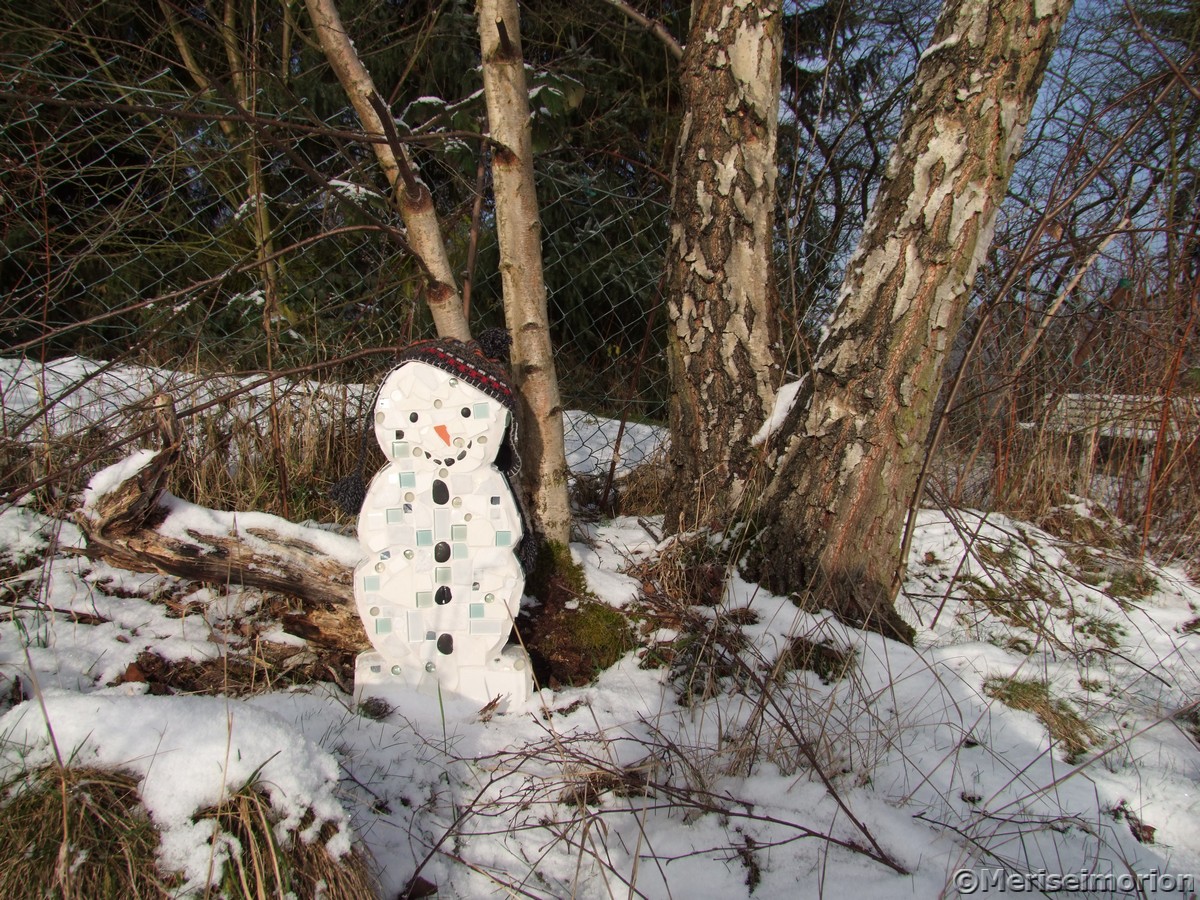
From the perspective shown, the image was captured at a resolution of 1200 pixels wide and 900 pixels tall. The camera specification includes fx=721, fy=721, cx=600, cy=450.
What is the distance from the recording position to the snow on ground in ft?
4.22

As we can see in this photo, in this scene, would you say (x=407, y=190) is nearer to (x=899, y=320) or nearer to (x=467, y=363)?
(x=467, y=363)

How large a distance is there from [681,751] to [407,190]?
1650 millimetres

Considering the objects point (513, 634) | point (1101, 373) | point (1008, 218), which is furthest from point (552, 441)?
point (1101, 373)

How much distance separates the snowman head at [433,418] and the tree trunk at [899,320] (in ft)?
3.05

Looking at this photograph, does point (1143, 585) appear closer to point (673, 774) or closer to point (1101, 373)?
point (1101, 373)

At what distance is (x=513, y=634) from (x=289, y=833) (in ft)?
2.95

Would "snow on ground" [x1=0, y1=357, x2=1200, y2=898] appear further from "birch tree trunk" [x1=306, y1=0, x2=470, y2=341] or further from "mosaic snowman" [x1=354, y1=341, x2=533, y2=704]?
"birch tree trunk" [x1=306, y1=0, x2=470, y2=341]

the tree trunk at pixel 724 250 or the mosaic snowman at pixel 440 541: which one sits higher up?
the tree trunk at pixel 724 250

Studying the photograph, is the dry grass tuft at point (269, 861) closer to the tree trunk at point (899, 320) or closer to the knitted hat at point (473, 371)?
the knitted hat at point (473, 371)

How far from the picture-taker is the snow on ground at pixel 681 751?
4.22ft

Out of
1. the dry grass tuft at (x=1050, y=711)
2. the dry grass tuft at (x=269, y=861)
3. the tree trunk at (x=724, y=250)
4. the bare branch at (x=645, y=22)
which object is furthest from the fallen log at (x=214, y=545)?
the bare branch at (x=645, y=22)

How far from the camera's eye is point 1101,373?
367 centimetres

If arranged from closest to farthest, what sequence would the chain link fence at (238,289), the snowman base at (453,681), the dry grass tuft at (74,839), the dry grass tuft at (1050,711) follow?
the dry grass tuft at (74,839) < the dry grass tuft at (1050,711) < the snowman base at (453,681) < the chain link fence at (238,289)

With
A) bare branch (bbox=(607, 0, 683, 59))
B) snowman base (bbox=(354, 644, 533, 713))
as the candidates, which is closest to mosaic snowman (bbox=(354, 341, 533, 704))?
snowman base (bbox=(354, 644, 533, 713))
